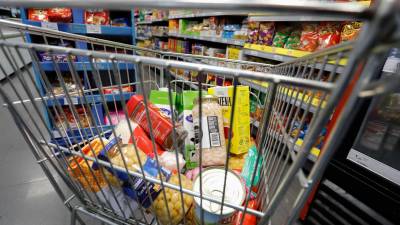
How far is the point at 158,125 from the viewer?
2.14 ft

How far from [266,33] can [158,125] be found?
4.19 ft

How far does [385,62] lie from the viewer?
2.47ft

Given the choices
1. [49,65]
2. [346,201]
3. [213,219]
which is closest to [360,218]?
[346,201]

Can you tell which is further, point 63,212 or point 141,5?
point 63,212

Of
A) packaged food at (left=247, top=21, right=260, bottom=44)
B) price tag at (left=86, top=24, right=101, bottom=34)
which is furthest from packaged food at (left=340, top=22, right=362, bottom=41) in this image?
price tag at (left=86, top=24, right=101, bottom=34)

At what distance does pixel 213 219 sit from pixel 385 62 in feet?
2.86

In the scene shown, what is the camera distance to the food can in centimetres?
45

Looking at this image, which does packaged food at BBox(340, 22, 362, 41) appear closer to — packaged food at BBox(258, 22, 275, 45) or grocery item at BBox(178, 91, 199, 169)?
packaged food at BBox(258, 22, 275, 45)

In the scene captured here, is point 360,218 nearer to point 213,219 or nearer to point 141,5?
point 213,219

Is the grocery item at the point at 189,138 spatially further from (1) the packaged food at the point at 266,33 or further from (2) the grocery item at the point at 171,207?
(1) the packaged food at the point at 266,33

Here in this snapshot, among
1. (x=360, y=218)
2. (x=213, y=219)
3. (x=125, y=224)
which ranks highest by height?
(x=213, y=219)

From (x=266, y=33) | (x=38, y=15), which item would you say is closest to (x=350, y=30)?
(x=266, y=33)

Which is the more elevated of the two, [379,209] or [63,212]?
[379,209]

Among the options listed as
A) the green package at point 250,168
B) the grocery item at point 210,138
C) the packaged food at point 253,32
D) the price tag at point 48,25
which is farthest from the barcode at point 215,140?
the price tag at point 48,25
